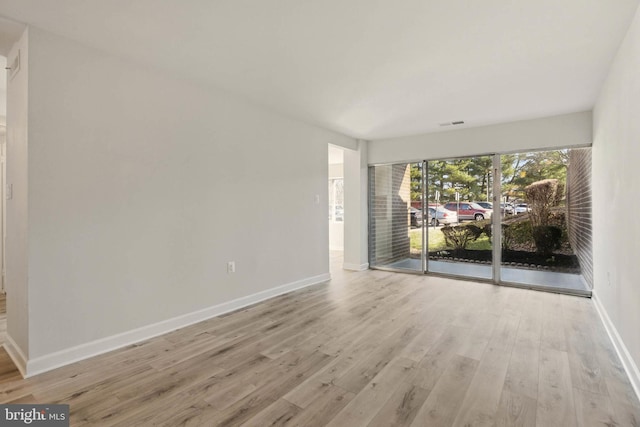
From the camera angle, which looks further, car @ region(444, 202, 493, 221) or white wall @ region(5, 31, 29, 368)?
car @ region(444, 202, 493, 221)

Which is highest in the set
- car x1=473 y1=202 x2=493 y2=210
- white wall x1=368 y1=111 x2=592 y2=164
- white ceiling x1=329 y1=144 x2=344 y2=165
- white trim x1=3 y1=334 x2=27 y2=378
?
white ceiling x1=329 y1=144 x2=344 y2=165

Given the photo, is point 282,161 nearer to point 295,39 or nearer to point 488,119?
point 295,39

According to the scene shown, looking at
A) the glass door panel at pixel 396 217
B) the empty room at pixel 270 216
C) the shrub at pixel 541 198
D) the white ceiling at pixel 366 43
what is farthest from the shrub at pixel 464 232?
the white ceiling at pixel 366 43

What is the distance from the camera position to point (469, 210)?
16.4 feet

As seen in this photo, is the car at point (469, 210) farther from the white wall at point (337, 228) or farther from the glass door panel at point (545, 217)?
the white wall at point (337, 228)

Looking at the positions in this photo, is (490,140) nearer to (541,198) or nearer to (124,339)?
(541,198)

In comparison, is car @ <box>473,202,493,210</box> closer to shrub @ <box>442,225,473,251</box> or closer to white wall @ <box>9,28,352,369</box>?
shrub @ <box>442,225,473,251</box>

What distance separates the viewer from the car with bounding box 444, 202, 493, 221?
16.0 ft

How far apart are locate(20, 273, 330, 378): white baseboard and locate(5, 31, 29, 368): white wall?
13 cm

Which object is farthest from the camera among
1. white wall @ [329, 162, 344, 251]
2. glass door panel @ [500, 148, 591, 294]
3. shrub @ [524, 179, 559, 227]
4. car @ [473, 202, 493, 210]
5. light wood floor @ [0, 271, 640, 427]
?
white wall @ [329, 162, 344, 251]

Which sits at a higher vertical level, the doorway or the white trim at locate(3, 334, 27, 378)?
the doorway

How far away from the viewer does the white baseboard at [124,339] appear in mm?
2209

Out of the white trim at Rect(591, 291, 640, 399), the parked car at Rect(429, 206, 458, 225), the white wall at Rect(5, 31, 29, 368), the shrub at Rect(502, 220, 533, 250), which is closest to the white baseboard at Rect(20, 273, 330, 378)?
the white wall at Rect(5, 31, 29, 368)

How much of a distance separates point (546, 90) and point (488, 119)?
1091mm
